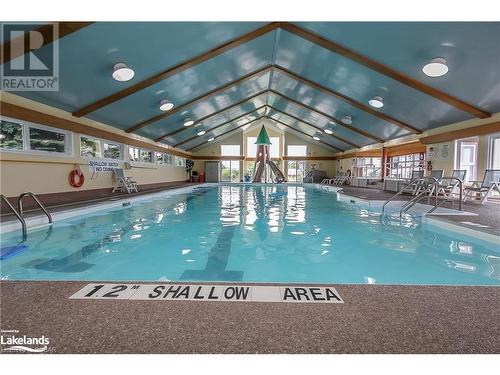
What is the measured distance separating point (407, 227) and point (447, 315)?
3.84m

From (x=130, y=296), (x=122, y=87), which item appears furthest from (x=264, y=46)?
(x=130, y=296)

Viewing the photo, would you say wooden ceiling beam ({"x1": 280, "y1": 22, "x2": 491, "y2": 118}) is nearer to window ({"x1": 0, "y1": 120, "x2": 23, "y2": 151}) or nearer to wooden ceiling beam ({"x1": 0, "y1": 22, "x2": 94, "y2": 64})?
wooden ceiling beam ({"x1": 0, "y1": 22, "x2": 94, "y2": 64})

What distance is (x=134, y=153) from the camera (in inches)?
431

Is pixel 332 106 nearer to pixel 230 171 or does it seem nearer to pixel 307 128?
pixel 307 128

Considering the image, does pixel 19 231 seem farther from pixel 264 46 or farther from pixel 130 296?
pixel 264 46

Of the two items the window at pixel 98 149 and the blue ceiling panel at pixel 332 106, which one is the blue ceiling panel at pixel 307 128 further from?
the window at pixel 98 149

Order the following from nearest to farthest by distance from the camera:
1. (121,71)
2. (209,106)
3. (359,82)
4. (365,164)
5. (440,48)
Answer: (440,48) < (121,71) < (359,82) < (209,106) < (365,164)

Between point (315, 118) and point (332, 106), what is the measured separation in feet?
9.50

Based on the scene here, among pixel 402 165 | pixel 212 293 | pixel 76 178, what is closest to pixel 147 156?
pixel 76 178

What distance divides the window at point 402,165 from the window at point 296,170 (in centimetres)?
723

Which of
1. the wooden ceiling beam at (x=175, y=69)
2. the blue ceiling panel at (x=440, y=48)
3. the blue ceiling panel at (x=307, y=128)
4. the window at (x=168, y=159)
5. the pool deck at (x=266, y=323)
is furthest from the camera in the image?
the blue ceiling panel at (x=307, y=128)

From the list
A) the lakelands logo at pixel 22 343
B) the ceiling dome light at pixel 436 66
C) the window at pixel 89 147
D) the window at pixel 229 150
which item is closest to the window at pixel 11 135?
the window at pixel 89 147

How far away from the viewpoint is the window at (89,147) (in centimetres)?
773

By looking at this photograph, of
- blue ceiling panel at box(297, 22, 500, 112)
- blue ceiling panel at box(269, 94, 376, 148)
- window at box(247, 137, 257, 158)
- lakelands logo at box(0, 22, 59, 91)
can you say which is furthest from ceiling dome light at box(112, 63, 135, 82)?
window at box(247, 137, 257, 158)
